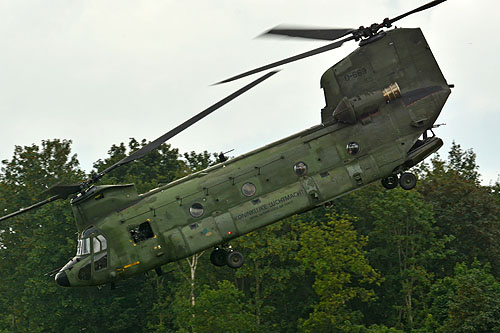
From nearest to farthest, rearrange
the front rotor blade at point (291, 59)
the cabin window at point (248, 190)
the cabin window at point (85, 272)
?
the front rotor blade at point (291, 59) < the cabin window at point (85, 272) < the cabin window at point (248, 190)

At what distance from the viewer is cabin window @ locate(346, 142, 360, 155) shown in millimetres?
27391

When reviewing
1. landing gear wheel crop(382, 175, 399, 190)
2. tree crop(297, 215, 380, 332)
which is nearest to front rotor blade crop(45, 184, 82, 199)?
landing gear wheel crop(382, 175, 399, 190)

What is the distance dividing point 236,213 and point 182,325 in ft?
96.8

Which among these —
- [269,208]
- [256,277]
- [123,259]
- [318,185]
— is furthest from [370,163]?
[256,277]

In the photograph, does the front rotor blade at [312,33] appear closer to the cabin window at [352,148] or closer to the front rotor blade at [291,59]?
the front rotor blade at [291,59]

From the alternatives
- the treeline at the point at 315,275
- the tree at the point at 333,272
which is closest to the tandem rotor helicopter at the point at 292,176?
the treeline at the point at 315,275

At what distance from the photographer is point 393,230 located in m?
59.4

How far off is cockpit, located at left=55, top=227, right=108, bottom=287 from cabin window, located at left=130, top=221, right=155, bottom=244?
0.99 m

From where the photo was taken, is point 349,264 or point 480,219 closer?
point 349,264

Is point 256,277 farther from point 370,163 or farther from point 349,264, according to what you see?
point 370,163

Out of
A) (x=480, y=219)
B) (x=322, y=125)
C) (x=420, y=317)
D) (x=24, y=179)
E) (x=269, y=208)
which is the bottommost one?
(x=420, y=317)

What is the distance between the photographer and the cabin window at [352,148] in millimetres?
27391

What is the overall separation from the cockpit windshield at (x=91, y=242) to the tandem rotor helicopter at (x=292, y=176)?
0.11 feet

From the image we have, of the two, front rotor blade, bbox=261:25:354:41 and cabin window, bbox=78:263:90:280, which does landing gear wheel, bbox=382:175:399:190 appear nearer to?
front rotor blade, bbox=261:25:354:41
